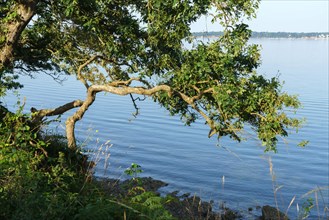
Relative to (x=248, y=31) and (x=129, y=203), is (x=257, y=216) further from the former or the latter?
(x=129, y=203)

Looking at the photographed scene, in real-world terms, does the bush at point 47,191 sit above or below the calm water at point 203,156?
above

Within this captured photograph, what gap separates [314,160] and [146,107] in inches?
920

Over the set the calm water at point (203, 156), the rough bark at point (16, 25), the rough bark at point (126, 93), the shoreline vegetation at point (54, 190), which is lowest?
the calm water at point (203, 156)

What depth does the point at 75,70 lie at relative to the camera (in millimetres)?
17125

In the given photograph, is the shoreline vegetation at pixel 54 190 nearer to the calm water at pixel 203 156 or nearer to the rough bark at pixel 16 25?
the rough bark at pixel 16 25

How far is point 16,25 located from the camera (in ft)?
45.1

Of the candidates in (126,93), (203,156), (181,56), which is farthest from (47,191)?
(203,156)

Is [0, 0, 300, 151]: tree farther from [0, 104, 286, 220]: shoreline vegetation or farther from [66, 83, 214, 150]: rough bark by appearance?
[0, 104, 286, 220]: shoreline vegetation

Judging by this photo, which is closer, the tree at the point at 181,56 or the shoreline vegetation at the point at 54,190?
the shoreline vegetation at the point at 54,190

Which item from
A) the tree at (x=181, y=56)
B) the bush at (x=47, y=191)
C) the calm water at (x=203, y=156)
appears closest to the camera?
the bush at (x=47, y=191)

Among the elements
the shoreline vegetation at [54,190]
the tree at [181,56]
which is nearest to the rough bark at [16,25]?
the tree at [181,56]

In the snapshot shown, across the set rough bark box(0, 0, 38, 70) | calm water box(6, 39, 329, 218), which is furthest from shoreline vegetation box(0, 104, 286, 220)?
calm water box(6, 39, 329, 218)

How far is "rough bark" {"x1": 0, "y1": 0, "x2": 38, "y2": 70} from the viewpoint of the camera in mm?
13672

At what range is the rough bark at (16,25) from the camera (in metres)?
13.7
